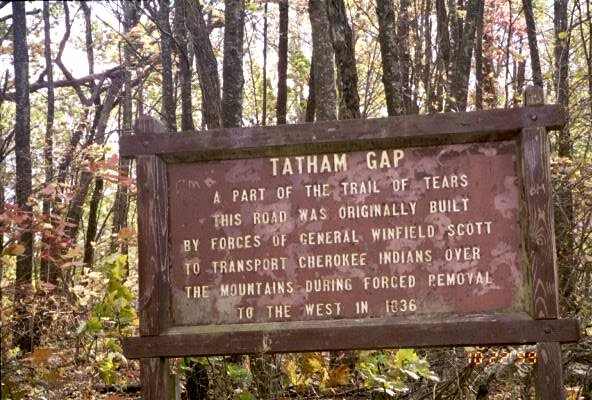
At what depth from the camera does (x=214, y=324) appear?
4.42 m

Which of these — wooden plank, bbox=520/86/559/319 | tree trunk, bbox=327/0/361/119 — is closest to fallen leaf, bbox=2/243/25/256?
wooden plank, bbox=520/86/559/319

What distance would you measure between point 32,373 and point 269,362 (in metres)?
1.90

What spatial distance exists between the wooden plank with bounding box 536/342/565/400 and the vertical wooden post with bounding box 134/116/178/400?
227cm

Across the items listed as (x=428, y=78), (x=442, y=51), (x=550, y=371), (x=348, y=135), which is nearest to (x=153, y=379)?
(x=348, y=135)

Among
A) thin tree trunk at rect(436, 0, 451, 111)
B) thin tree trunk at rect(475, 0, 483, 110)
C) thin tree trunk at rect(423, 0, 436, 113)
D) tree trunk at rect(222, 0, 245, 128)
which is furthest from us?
thin tree trunk at rect(475, 0, 483, 110)

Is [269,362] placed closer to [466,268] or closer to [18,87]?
[466,268]

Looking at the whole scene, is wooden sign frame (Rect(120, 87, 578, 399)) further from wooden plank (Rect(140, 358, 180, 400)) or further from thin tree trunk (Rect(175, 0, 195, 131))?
thin tree trunk (Rect(175, 0, 195, 131))

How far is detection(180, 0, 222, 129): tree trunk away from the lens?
8539 millimetres

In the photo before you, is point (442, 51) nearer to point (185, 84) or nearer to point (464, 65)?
point (464, 65)

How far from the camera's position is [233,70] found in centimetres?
791

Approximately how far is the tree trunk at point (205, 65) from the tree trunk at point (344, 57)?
6.13 feet

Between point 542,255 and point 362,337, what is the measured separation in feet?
3.82

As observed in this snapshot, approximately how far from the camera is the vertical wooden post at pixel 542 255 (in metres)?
4.14

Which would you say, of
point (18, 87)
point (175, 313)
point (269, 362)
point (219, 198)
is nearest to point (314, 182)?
point (219, 198)
